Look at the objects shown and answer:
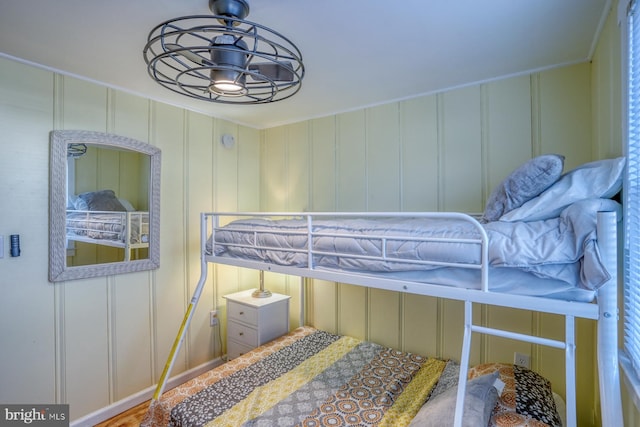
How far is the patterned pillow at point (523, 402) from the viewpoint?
128 cm

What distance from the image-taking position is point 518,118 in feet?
6.77

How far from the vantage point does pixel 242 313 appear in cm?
273

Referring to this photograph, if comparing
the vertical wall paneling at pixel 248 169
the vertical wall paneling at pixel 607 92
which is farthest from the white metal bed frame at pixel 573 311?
the vertical wall paneling at pixel 248 169

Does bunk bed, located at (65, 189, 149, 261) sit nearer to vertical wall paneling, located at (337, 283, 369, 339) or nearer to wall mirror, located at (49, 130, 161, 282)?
wall mirror, located at (49, 130, 161, 282)

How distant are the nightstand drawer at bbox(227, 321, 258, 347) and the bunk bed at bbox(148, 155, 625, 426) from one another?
804 mm

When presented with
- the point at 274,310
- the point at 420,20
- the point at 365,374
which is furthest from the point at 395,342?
the point at 420,20

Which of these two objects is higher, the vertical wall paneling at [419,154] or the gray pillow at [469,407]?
the vertical wall paneling at [419,154]

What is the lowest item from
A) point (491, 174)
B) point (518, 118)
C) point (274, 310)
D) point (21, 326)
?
point (274, 310)

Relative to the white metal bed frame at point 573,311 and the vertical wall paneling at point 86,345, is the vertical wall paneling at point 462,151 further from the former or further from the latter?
the vertical wall paneling at point 86,345

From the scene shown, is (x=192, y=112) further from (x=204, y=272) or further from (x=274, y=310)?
(x=274, y=310)

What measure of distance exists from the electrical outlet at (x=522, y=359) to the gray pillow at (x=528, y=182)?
3.64 feet

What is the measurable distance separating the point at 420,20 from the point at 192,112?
207 cm

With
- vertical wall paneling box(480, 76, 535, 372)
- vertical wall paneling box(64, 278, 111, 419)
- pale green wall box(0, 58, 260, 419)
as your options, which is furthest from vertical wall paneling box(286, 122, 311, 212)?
vertical wall paneling box(64, 278, 111, 419)
